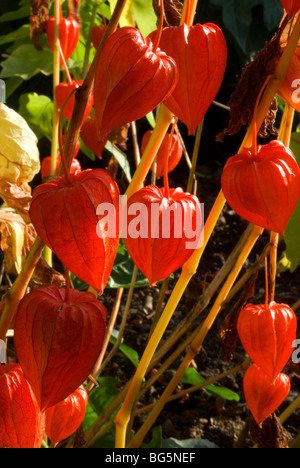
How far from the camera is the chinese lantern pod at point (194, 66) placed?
1.12 feet

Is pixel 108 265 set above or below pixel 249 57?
above

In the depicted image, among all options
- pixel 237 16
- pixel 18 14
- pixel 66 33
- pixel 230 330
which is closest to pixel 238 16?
pixel 237 16

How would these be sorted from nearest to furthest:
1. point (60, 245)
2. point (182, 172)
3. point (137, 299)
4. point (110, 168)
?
point (60, 245) → point (110, 168) → point (137, 299) → point (182, 172)

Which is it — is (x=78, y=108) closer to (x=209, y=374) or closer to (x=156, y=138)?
(x=156, y=138)

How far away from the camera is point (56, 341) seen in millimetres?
325

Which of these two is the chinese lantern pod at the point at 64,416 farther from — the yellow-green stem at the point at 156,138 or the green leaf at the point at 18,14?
the green leaf at the point at 18,14

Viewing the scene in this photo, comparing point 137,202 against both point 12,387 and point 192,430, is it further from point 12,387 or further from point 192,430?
point 192,430

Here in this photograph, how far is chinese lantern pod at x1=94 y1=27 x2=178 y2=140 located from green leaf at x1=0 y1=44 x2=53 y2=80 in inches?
33.4

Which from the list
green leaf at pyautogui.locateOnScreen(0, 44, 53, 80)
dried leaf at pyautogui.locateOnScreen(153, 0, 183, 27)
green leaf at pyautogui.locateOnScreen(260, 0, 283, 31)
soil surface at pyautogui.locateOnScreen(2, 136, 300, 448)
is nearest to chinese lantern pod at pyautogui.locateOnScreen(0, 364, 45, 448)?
dried leaf at pyautogui.locateOnScreen(153, 0, 183, 27)

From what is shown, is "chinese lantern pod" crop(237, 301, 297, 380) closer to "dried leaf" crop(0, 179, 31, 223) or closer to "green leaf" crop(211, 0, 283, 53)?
"dried leaf" crop(0, 179, 31, 223)

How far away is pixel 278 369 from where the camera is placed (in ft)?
1.45

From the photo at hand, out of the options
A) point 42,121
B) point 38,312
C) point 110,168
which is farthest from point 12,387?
point 42,121

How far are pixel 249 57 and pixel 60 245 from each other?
148cm

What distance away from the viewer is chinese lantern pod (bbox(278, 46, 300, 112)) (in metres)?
0.37
